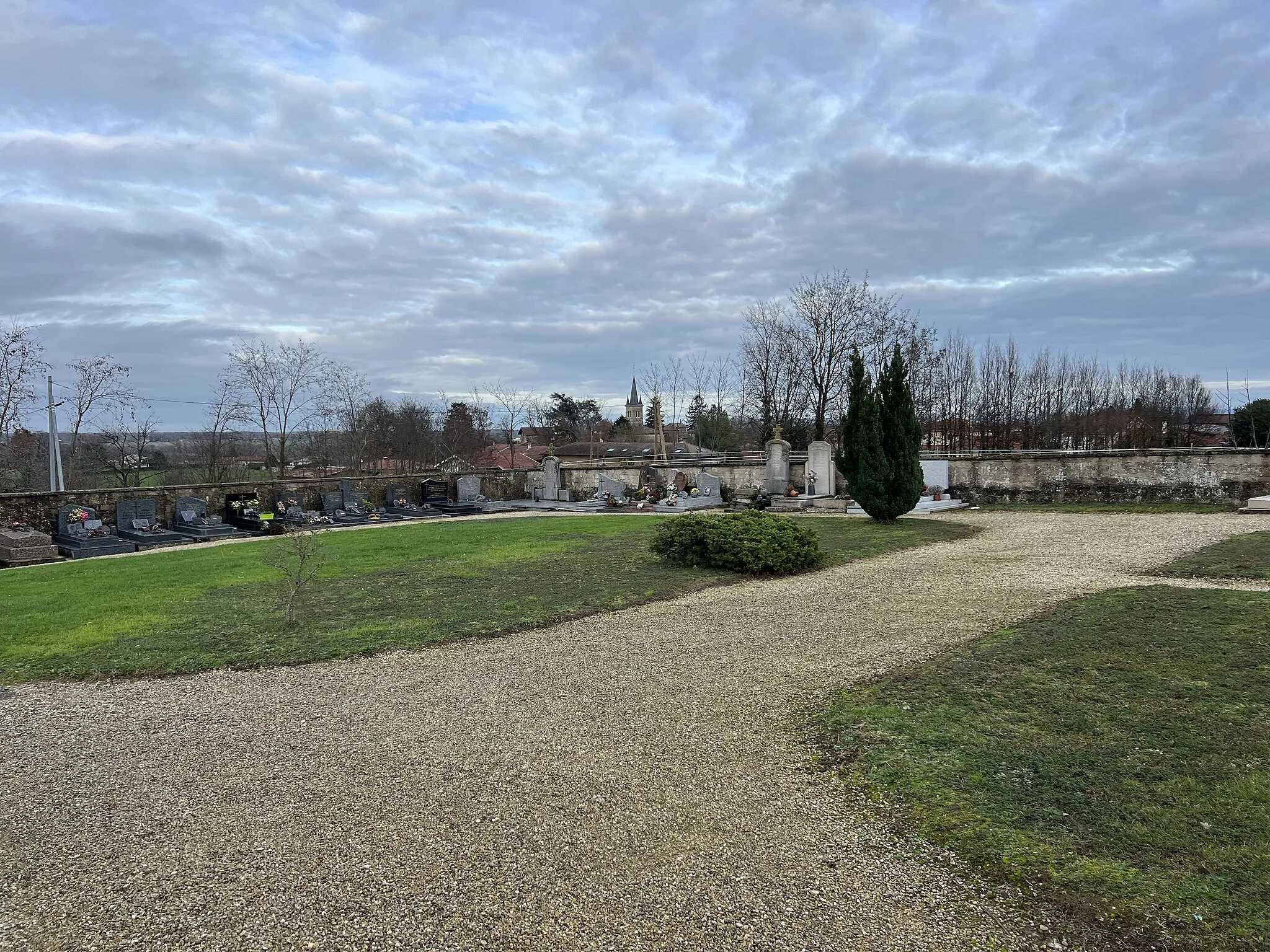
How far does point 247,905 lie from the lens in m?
2.98

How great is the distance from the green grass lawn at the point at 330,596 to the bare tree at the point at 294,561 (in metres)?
→ 0.16

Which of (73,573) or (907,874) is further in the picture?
(73,573)

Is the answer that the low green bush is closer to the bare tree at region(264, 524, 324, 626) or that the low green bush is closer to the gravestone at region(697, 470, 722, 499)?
the bare tree at region(264, 524, 324, 626)

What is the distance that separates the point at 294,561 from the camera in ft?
42.3

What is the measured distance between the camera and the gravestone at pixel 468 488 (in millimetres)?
24500

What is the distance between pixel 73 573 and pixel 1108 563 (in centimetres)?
1641

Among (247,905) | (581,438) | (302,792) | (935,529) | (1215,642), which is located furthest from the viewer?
(581,438)

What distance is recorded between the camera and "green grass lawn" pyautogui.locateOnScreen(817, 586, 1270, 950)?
283cm

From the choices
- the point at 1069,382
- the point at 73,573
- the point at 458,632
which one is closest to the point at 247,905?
the point at 458,632

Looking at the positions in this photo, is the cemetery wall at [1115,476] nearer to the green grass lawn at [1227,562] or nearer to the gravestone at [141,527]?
the green grass lawn at [1227,562]

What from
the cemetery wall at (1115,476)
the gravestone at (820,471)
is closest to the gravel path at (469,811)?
the gravestone at (820,471)

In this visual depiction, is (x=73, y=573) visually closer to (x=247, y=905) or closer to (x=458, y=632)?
(x=458, y=632)

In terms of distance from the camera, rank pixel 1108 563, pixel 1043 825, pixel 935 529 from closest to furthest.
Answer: pixel 1043 825 < pixel 1108 563 < pixel 935 529

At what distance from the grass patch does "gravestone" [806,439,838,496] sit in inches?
168
